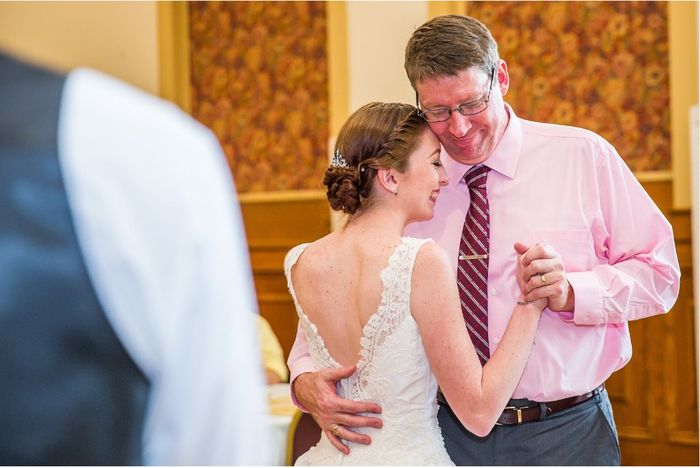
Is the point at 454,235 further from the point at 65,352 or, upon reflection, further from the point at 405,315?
the point at 65,352

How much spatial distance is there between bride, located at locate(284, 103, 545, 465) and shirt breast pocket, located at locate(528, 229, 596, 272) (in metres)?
0.23

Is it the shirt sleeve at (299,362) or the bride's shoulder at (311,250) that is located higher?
the bride's shoulder at (311,250)

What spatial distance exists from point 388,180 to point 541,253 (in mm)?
391

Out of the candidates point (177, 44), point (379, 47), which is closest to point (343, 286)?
point (379, 47)

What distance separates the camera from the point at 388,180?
1.90 metres

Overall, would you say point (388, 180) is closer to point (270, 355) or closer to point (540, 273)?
point (540, 273)

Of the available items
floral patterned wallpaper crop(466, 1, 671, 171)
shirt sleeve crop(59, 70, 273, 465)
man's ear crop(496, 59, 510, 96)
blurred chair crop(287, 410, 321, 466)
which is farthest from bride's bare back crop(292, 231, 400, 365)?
floral patterned wallpaper crop(466, 1, 671, 171)

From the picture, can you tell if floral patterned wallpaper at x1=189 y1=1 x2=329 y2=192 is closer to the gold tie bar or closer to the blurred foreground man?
the gold tie bar

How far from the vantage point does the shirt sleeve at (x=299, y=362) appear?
200cm

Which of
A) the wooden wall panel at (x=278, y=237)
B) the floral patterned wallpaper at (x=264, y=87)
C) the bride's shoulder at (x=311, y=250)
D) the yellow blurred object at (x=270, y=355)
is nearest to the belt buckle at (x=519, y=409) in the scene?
the bride's shoulder at (x=311, y=250)

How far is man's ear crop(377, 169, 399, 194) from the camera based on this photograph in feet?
6.21

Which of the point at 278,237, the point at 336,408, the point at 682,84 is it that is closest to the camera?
the point at 336,408

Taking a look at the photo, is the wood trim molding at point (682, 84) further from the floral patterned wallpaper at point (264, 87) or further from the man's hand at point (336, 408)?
the man's hand at point (336, 408)

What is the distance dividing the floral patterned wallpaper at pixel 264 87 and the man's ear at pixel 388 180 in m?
4.26
